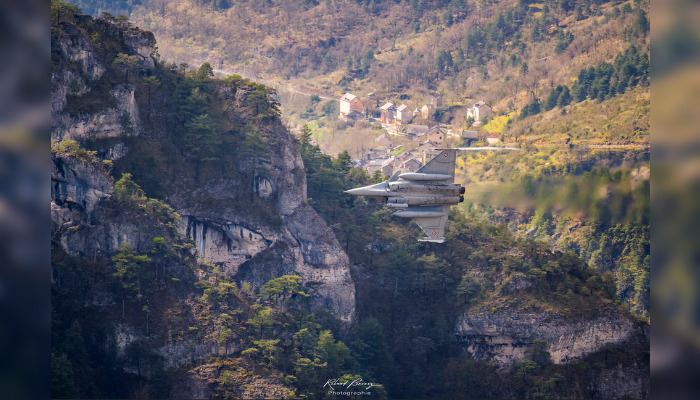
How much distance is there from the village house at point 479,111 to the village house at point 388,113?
405 inches

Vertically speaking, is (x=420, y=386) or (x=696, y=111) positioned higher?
(x=696, y=111)

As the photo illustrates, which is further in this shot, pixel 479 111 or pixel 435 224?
pixel 479 111

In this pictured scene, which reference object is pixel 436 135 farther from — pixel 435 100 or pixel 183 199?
pixel 183 199

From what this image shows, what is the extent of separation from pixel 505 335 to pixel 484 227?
11398 millimetres

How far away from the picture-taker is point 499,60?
117750 millimetres

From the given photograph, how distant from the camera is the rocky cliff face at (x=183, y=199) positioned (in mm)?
52969

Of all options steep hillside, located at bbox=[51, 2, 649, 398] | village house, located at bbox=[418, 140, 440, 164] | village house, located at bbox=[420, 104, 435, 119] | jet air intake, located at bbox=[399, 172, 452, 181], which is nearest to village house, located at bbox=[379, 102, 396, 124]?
village house, located at bbox=[420, 104, 435, 119]

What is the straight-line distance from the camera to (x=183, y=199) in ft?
198

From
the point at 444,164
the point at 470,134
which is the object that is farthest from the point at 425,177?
the point at 470,134

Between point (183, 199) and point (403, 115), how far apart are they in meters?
50.4

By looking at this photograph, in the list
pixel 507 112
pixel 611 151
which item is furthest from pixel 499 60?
pixel 611 151

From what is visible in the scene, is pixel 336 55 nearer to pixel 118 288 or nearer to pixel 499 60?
pixel 499 60

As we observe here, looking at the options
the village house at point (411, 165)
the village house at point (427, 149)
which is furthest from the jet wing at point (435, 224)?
the village house at point (411, 165)

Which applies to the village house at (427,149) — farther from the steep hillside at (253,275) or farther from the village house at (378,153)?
the steep hillside at (253,275)
